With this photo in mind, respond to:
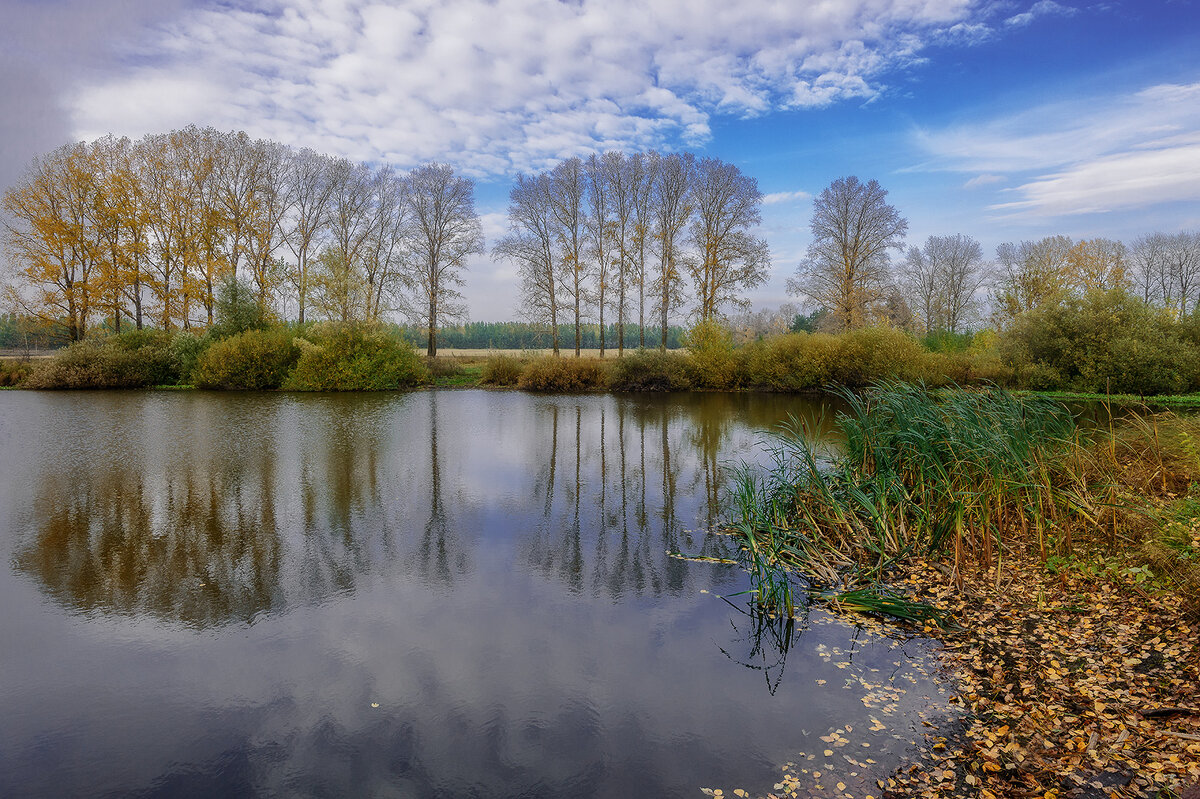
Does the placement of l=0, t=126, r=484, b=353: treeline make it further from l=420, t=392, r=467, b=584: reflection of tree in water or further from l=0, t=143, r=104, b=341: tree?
l=420, t=392, r=467, b=584: reflection of tree in water

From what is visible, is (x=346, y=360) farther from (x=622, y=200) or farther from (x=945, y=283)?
(x=945, y=283)

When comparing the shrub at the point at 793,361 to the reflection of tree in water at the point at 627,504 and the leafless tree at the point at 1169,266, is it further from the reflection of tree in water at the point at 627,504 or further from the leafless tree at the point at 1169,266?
the leafless tree at the point at 1169,266

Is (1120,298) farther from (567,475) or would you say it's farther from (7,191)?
(7,191)

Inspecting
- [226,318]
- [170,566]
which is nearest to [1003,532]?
[170,566]

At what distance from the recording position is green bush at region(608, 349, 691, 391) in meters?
28.4

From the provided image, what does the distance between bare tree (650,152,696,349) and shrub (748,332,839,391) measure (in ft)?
28.9

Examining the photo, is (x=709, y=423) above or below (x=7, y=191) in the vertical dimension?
below

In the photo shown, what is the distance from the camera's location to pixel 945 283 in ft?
162

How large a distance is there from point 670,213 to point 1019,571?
33.1 m

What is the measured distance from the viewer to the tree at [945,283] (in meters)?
48.6

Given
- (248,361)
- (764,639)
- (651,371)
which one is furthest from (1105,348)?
(248,361)

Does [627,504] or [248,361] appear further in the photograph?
[248,361]

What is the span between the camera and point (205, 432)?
14.6 metres

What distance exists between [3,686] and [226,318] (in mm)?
28841
